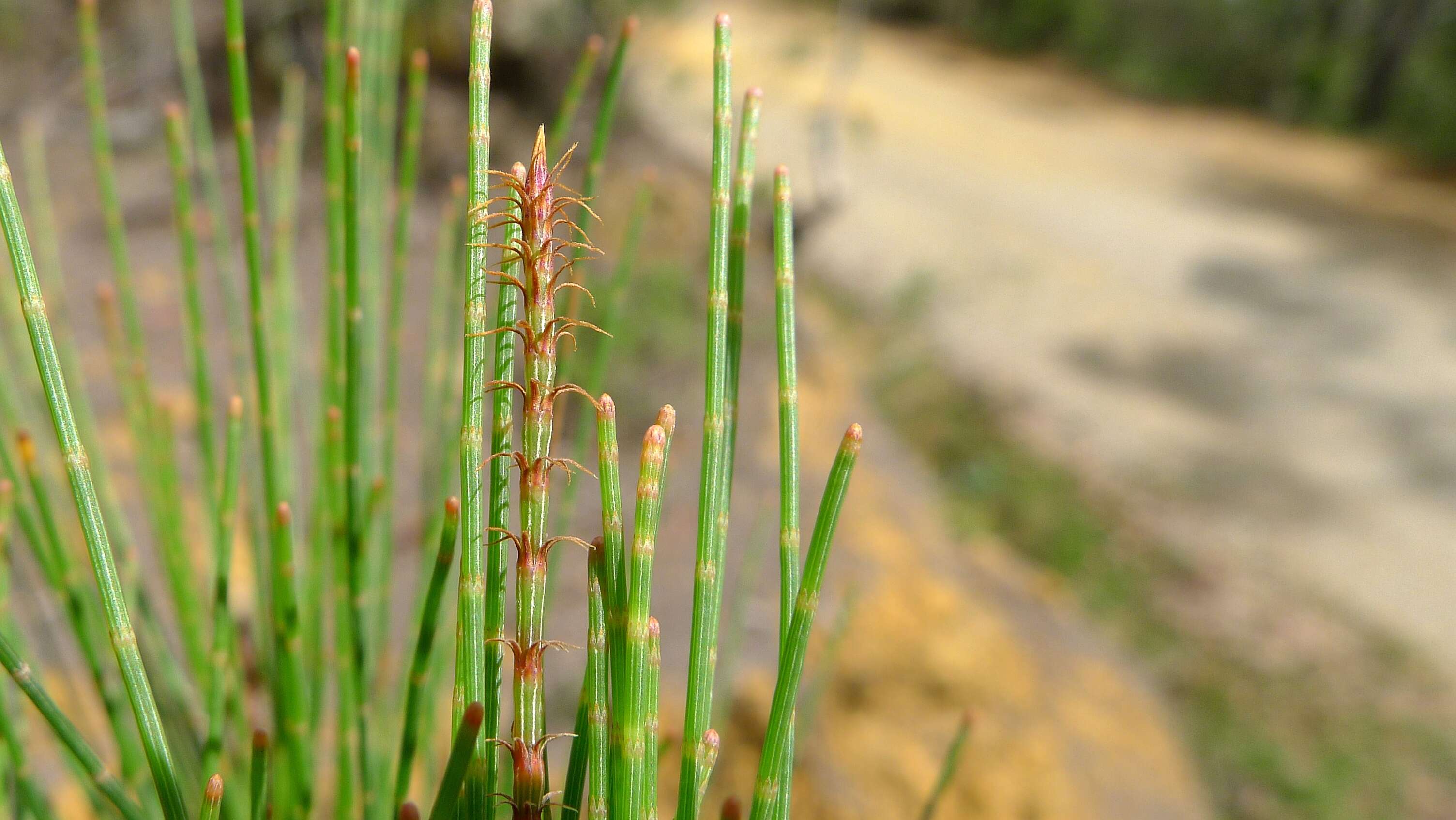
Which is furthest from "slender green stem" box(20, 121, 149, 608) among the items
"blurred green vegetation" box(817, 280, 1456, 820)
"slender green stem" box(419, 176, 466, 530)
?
"blurred green vegetation" box(817, 280, 1456, 820)

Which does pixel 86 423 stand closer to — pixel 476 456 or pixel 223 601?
pixel 223 601

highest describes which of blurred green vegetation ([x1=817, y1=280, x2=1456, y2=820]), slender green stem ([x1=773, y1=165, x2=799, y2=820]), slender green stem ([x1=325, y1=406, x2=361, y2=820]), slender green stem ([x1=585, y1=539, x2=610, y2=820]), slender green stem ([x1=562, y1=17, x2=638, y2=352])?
slender green stem ([x1=562, y1=17, x2=638, y2=352])

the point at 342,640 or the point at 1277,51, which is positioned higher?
the point at 1277,51

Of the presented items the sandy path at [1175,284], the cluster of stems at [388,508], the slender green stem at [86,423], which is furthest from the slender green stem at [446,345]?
the sandy path at [1175,284]

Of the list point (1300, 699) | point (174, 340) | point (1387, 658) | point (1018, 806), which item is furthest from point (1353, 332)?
point (174, 340)

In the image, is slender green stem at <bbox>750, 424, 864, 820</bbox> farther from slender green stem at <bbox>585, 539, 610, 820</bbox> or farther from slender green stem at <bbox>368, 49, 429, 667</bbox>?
slender green stem at <bbox>368, 49, 429, 667</bbox>

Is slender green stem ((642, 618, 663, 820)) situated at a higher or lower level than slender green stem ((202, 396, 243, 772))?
higher

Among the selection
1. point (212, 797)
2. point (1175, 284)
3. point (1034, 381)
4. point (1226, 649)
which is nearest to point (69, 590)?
point (212, 797)
